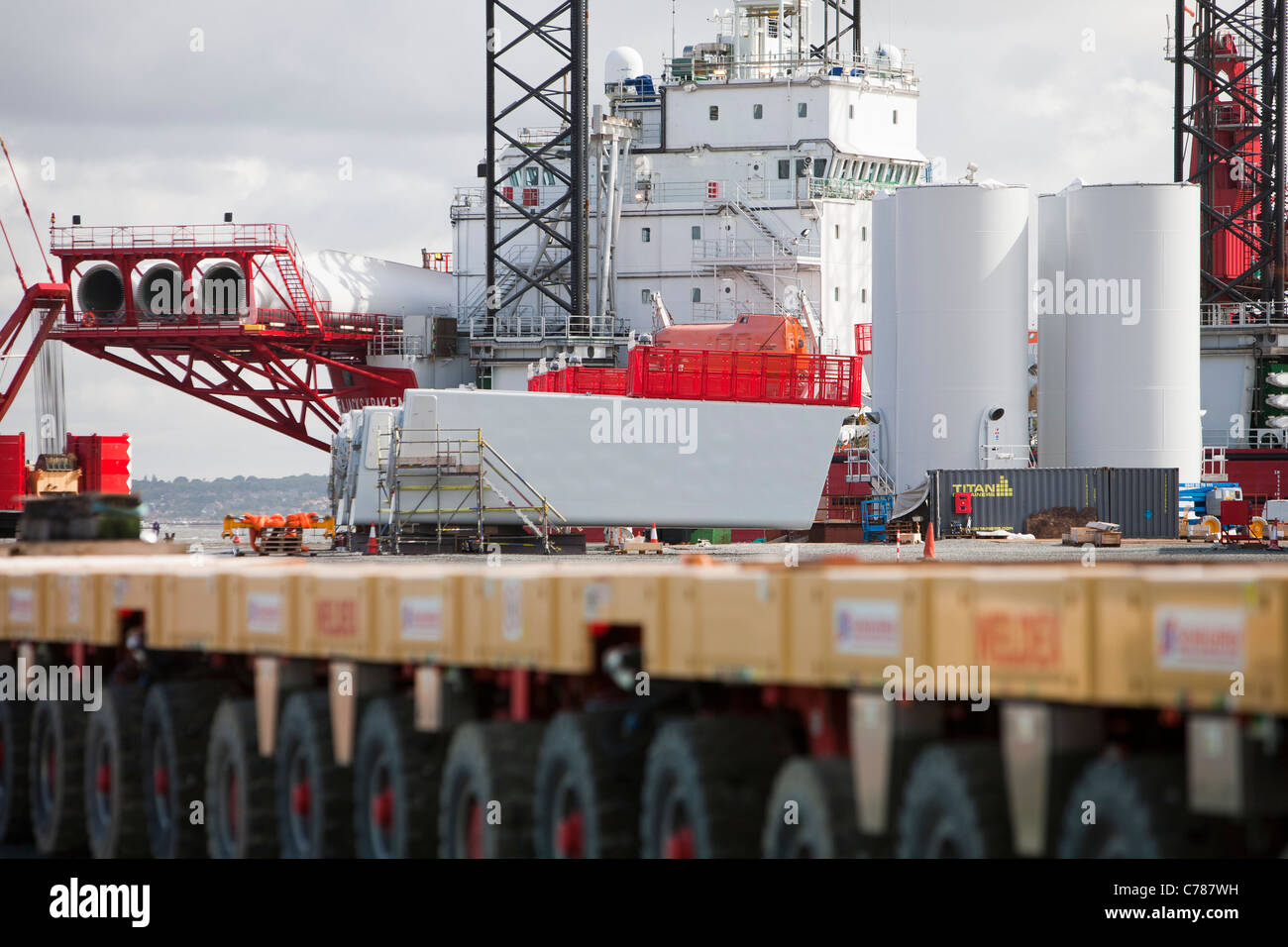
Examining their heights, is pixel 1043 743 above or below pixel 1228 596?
below

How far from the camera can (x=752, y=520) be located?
55438 mm

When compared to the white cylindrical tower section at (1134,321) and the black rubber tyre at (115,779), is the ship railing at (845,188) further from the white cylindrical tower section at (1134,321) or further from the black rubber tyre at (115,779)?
the black rubber tyre at (115,779)

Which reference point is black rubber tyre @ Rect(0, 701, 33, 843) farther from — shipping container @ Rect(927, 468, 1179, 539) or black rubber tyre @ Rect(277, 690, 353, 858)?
shipping container @ Rect(927, 468, 1179, 539)

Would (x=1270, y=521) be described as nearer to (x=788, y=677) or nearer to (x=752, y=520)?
(x=752, y=520)

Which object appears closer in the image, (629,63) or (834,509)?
(834,509)

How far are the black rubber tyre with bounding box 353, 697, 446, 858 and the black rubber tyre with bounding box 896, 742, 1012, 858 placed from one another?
13.4 ft

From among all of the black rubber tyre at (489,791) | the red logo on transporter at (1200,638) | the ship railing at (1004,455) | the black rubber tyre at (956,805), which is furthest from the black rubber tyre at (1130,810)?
the ship railing at (1004,455)

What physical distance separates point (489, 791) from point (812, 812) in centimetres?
259

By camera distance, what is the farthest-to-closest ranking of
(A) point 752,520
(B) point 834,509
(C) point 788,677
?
1. (B) point 834,509
2. (A) point 752,520
3. (C) point 788,677

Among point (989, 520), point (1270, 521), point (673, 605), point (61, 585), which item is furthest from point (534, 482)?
point (673, 605)

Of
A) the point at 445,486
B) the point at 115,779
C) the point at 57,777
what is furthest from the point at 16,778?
the point at 445,486

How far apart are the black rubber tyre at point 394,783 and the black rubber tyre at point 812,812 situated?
300 cm

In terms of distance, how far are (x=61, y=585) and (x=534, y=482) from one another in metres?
35.7
